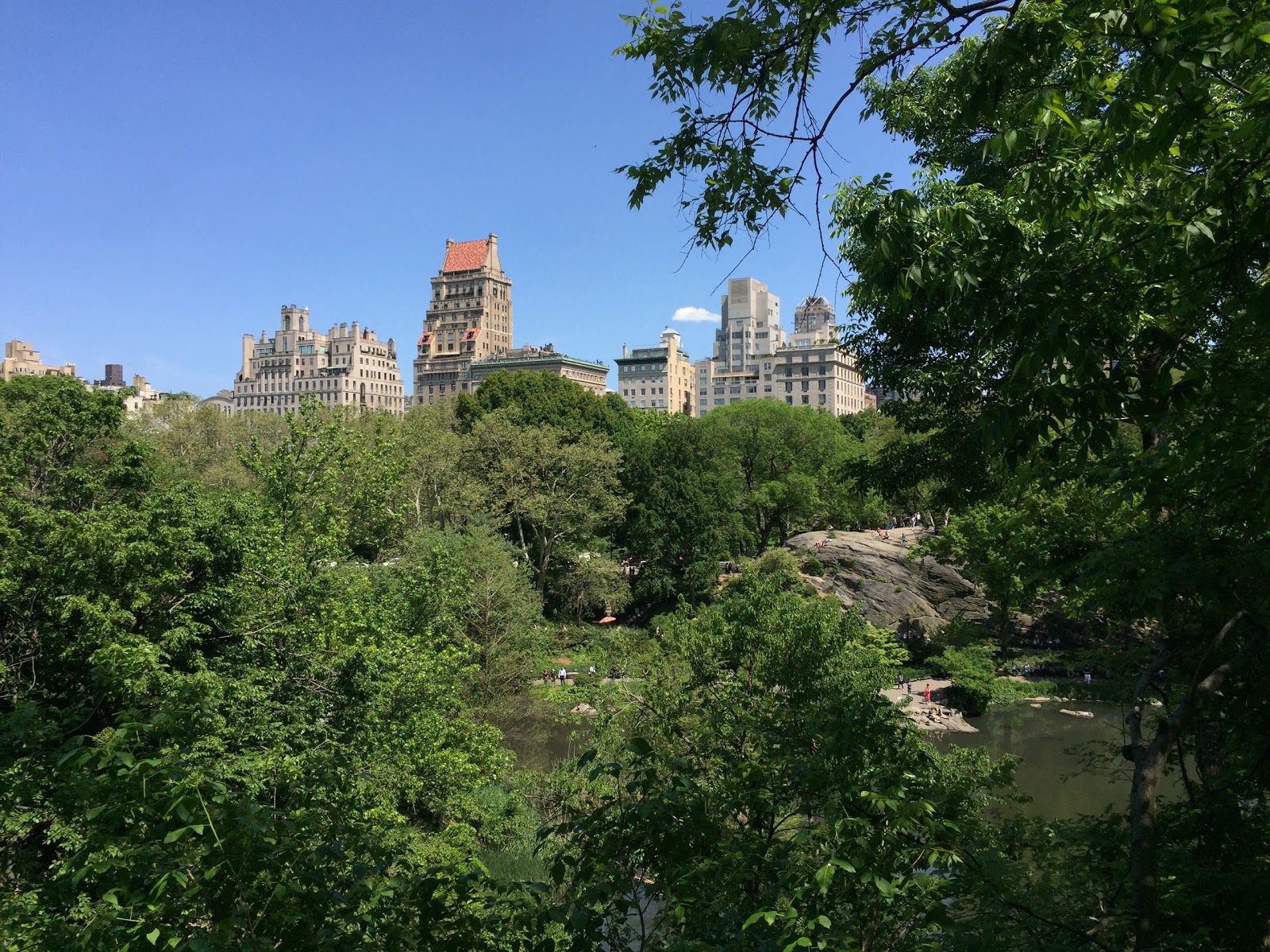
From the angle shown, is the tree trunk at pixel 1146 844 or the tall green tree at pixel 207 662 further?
the tall green tree at pixel 207 662

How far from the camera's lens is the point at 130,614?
11602 mm

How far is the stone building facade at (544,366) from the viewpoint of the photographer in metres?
110

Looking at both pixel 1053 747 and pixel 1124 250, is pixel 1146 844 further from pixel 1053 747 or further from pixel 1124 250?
pixel 1053 747

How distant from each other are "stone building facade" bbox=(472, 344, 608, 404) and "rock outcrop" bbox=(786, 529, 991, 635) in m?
74.3

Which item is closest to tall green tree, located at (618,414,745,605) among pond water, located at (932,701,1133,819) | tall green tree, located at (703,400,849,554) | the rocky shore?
tall green tree, located at (703,400,849,554)

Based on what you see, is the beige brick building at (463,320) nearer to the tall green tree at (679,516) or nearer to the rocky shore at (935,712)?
the tall green tree at (679,516)

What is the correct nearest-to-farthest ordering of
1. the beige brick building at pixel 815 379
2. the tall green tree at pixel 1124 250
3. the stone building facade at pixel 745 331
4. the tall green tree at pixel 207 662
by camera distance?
1. the tall green tree at pixel 1124 250
2. the tall green tree at pixel 207 662
3. the beige brick building at pixel 815 379
4. the stone building facade at pixel 745 331

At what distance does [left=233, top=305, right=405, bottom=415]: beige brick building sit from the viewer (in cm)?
11906

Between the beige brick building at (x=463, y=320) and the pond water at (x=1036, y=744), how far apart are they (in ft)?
320

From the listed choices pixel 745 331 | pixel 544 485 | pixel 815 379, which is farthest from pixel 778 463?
pixel 745 331

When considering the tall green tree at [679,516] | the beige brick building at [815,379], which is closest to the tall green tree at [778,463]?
the tall green tree at [679,516]

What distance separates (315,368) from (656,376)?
4731cm

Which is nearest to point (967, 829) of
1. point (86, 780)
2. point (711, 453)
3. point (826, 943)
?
point (826, 943)

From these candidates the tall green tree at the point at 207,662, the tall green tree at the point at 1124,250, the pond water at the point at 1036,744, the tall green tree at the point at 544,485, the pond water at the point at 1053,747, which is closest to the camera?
the tall green tree at the point at 1124,250
